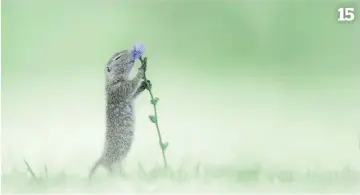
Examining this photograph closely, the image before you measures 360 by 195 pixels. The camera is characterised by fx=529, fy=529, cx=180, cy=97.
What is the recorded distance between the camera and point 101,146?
1517 millimetres

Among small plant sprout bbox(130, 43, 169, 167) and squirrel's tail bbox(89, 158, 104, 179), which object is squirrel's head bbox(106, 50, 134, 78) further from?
squirrel's tail bbox(89, 158, 104, 179)

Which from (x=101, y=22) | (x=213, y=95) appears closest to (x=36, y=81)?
(x=101, y=22)

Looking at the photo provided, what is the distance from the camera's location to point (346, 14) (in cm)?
151

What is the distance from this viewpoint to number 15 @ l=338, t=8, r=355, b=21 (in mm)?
1509

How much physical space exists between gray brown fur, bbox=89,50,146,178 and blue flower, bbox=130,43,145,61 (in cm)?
1

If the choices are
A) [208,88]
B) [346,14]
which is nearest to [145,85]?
[208,88]

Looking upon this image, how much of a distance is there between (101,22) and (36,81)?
0.25 meters

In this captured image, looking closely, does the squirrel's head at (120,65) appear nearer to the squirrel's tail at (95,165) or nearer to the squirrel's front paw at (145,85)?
the squirrel's front paw at (145,85)

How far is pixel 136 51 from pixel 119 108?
0.17 metres

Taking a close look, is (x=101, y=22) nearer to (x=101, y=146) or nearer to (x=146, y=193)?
(x=101, y=146)

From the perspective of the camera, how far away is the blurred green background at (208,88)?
5.00 feet

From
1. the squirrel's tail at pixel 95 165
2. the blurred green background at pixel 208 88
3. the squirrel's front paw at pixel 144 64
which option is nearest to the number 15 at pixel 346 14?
the blurred green background at pixel 208 88

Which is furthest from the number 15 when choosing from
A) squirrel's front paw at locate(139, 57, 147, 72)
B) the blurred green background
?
squirrel's front paw at locate(139, 57, 147, 72)

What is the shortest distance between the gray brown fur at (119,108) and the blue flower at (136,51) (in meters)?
0.01
